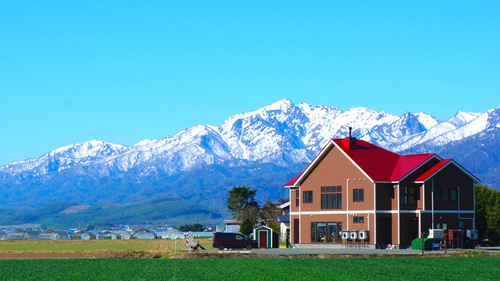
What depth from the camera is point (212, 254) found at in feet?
196

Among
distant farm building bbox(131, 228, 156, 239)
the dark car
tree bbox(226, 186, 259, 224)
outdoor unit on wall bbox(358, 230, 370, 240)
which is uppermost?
tree bbox(226, 186, 259, 224)

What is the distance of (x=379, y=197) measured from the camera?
7100 centimetres

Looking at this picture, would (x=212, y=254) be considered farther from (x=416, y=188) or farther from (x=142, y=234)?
(x=142, y=234)

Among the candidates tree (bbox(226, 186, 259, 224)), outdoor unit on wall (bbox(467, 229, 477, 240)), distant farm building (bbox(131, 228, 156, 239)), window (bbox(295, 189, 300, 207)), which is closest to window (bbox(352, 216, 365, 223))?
window (bbox(295, 189, 300, 207))

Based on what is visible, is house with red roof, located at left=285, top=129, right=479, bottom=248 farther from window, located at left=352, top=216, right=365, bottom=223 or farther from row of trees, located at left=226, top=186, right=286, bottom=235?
row of trees, located at left=226, top=186, right=286, bottom=235

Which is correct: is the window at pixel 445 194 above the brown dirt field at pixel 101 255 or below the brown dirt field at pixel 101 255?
above

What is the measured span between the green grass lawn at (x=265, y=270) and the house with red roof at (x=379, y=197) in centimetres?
1785

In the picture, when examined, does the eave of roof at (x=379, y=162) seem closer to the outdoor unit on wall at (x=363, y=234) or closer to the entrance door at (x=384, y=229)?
the entrance door at (x=384, y=229)

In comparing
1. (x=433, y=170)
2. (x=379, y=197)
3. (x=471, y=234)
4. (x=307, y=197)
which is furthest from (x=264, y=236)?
(x=471, y=234)

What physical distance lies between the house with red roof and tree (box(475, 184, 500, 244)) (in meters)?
7.26

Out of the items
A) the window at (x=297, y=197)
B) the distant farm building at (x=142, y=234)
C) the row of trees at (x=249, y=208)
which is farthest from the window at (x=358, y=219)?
the distant farm building at (x=142, y=234)

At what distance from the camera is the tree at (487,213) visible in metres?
79.3

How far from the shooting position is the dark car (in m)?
72.6

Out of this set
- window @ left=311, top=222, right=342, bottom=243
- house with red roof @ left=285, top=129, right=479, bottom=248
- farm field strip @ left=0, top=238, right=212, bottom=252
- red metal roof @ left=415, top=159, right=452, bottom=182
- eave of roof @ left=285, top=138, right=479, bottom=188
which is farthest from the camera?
farm field strip @ left=0, top=238, right=212, bottom=252
